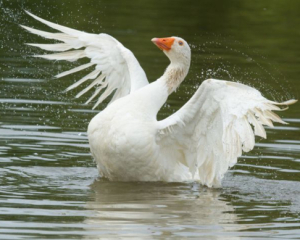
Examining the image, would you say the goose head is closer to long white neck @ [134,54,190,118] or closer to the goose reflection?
long white neck @ [134,54,190,118]

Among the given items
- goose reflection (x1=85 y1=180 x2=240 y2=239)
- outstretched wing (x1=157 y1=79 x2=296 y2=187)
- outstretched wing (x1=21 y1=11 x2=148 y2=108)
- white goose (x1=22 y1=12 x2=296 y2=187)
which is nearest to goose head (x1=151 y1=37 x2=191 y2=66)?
white goose (x1=22 y1=12 x2=296 y2=187)

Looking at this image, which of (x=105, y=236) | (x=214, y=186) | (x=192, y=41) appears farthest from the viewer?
(x=192, y=41)

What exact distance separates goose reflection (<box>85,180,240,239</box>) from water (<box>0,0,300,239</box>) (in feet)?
0.04

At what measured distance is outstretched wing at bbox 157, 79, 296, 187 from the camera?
33.0 ft

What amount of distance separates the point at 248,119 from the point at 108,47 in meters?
2.68

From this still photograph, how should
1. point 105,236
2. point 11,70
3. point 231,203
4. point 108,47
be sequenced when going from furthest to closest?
point 11,70 < point 108,47 < point 231,203 < point 105,236

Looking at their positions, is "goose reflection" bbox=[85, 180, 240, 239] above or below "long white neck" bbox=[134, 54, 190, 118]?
below

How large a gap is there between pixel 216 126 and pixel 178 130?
1.64 feet

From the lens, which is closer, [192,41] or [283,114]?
[283,114]

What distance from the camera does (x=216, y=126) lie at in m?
10.4

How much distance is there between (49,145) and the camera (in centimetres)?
1245

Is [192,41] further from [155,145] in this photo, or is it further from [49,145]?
[155,145]

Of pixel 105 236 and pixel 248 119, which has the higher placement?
pixel 248 119

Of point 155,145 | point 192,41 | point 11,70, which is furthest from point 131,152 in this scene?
point 192,41
